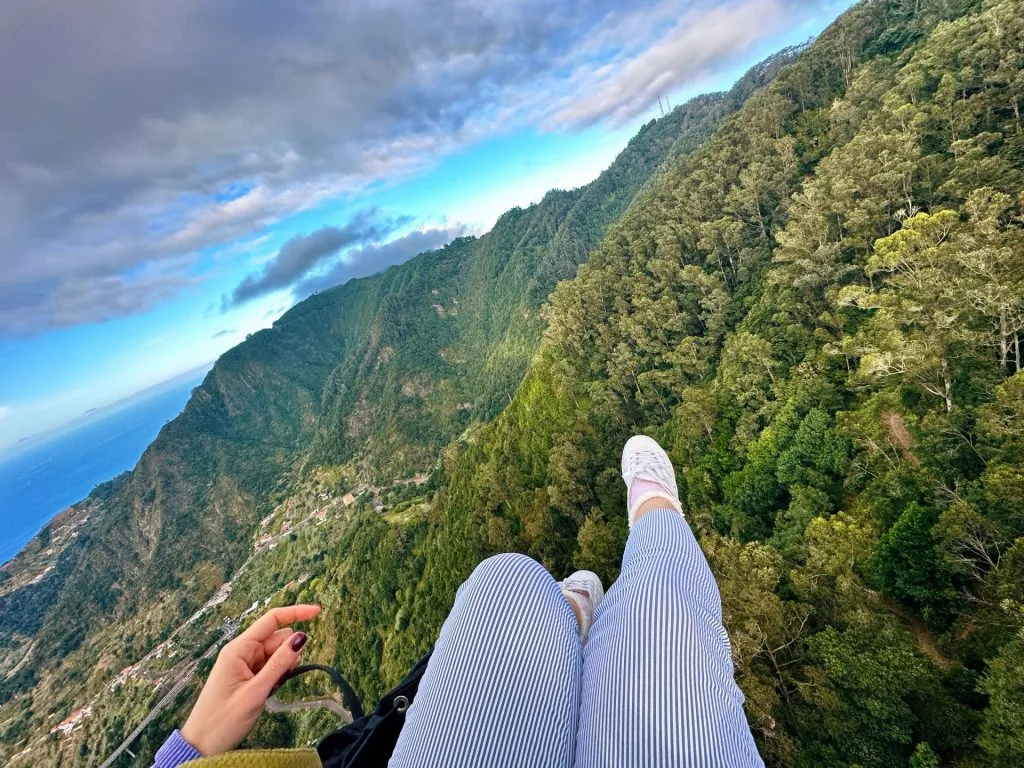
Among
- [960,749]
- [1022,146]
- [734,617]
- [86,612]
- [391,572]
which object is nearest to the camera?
[960,749]

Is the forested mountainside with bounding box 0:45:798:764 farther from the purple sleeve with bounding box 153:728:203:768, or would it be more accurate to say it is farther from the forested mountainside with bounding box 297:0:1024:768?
the purple sleeve with bounding box 153:728:203:768

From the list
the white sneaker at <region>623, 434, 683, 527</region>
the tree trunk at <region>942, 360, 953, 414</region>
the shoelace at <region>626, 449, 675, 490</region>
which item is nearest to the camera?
the white sneaker at <region>623, 434, 683, 527</region>

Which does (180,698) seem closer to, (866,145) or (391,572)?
(391,572)

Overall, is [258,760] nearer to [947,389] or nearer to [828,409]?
[947,389]

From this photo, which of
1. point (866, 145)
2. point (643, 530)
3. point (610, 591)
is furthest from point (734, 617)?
point (866, 145)

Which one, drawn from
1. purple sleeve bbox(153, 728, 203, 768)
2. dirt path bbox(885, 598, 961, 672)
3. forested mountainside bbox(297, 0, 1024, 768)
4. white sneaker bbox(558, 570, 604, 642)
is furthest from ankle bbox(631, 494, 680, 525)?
dirt path bbox(885, 598, 961, 672)
